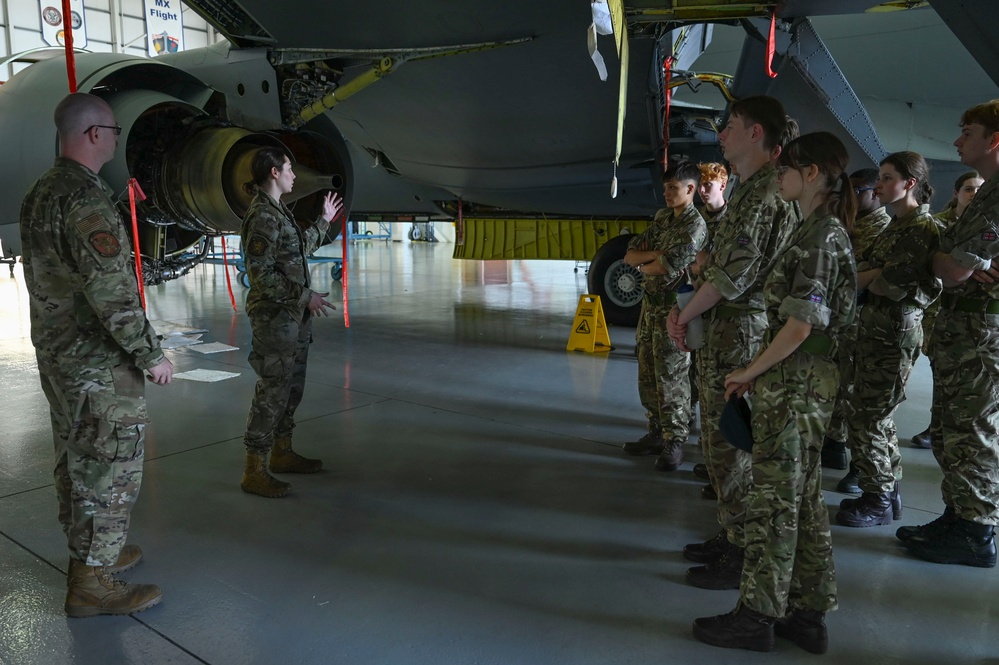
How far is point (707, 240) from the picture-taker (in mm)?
3822

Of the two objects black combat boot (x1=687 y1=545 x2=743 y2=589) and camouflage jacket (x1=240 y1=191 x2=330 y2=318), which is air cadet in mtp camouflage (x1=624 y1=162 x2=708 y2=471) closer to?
black combat boot (x1=687 y1=545 x2=743 y2=589)

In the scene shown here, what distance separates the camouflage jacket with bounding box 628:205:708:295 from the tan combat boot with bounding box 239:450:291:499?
228 centimetres

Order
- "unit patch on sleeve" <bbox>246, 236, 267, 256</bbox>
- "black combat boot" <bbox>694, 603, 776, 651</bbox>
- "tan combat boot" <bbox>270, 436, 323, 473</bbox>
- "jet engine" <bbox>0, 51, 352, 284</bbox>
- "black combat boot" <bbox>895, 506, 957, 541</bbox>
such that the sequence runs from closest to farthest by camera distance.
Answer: "black combat boot" <bbox>694, 603, 776, 651</bbox>, "black combat boot" <bbox>895, 506, 957, 541</bbox>, "unit patch on sleeve" <bbox>246, 236, 267, 256</bbox>, "tan combat boot" <bbox>270, 436, 323, 473</bbox>, "jet engine" <bbox>0, 51, 352, 284</bbox>

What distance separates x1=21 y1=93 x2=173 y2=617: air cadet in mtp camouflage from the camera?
2205mm

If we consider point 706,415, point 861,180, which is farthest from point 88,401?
point 861,180

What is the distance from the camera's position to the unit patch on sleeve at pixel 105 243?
7.17 ft

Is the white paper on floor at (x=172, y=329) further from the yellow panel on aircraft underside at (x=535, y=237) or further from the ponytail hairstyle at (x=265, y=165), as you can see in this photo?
the ponytail hairstyle at (x=265, y=165)

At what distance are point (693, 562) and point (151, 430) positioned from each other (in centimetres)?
348

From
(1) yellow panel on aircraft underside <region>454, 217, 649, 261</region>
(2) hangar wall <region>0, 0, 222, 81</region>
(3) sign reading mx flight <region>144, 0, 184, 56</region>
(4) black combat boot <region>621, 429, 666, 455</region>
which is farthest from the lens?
(3) sign reading mx flight <region>144, 0, 184, 56</region>

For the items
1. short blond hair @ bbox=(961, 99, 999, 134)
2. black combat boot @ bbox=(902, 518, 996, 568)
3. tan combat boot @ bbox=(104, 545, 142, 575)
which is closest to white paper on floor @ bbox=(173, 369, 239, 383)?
tan combat boot @ bbox=(104, 545, 142, 575)

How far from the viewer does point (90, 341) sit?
227cm

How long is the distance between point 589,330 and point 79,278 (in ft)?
18.0

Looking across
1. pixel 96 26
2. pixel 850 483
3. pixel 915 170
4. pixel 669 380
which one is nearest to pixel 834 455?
pixel 850 483

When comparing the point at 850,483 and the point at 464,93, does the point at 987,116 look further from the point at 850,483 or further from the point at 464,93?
the point at 464,93
